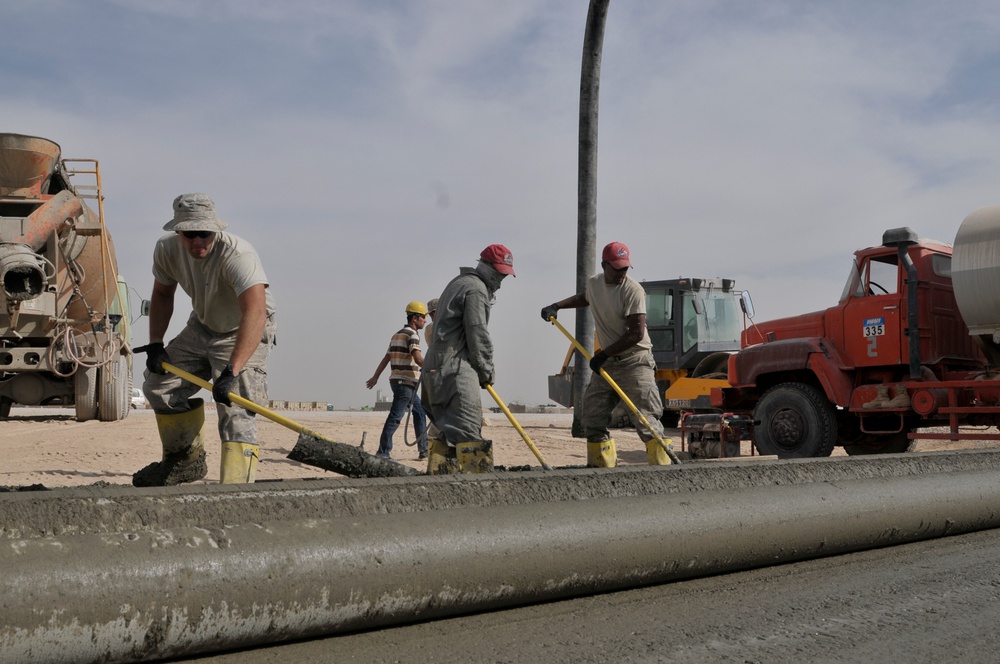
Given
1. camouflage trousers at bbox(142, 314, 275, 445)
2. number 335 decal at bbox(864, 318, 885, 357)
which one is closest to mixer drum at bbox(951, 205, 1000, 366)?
number 335 decal at bbox(864, 318, 885, 357)

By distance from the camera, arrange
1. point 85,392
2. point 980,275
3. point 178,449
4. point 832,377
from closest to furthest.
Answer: point 178,449, point 980,275, point 832,377, point 85,392

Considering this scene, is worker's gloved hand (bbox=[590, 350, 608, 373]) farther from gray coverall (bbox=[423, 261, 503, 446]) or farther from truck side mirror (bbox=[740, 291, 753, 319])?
truck side mirror (bbox=[740, 291, 753, 319])

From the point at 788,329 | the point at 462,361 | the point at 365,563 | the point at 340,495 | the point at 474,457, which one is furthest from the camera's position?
the point at 788,329

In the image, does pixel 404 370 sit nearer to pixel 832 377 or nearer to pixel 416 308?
pixel 416 308

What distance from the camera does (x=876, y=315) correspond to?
9.92 meters

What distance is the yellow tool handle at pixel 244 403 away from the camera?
15.4 feet

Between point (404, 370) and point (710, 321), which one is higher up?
point (710, 321)

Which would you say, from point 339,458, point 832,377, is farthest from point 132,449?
point 832,377

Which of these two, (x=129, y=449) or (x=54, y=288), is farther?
(x=54, y=288)

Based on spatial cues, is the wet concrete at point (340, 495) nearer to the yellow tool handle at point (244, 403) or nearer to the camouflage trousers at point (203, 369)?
the yellow tool handle at point (244, 403)

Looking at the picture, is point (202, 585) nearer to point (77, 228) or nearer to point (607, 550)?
point (607, 550)

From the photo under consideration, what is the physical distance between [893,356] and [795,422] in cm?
125

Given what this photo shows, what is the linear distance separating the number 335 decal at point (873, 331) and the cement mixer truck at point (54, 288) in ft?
27.9

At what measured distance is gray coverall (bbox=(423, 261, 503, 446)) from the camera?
18.9ft
